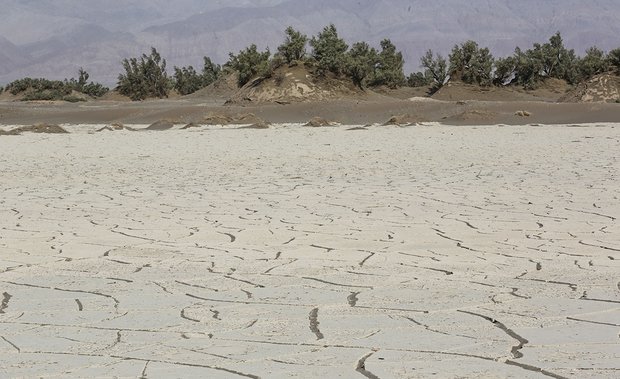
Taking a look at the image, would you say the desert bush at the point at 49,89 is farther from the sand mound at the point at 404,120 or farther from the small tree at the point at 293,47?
the sand mound at the point at 404,120

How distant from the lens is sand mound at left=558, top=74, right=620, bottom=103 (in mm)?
31844

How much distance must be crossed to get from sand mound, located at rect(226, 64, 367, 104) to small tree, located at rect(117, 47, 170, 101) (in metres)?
17.5

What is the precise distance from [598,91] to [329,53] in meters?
9.65

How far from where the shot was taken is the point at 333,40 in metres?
36.5

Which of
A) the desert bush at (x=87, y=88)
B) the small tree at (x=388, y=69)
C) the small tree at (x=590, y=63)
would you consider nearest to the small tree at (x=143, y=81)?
the desert bush at (x=87, y=88)

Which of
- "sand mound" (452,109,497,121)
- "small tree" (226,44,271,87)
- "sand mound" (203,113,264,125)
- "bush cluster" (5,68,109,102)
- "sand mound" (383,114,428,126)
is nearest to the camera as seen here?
"sand mound" (383,114,428,126)

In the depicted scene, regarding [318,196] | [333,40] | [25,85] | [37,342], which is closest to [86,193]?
[318,196]

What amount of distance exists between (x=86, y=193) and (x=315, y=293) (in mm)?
6000

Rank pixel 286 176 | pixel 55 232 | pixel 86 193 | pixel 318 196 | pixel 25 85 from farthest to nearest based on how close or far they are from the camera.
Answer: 1. pixel 25 85
2. pixel 286 176
3. pixel 86 193
4. pixel 318 196
5. pixel 55 232

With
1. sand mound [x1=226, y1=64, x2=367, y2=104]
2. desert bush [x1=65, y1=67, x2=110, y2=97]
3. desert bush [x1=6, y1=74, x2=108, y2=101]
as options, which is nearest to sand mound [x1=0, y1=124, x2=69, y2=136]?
sand mound [x1=226, y1=64, x2=367, y2=104]

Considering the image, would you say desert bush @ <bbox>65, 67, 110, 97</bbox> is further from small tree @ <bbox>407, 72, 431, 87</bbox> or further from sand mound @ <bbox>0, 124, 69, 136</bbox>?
sand mound @ <bbox>0, 124, 69, 136</bbox>

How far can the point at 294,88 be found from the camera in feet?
114

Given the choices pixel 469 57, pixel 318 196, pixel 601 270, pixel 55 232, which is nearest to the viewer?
pixel 601 270

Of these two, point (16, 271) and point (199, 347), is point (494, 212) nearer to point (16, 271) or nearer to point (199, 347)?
point (16, 271)
